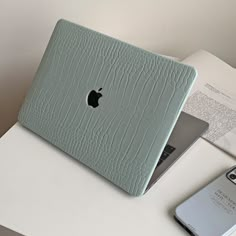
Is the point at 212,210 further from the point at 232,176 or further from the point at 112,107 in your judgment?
the point at 112,107

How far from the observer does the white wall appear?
1.05 metres

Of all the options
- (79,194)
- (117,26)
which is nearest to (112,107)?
(79,194)

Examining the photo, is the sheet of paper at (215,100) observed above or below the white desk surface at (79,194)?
above

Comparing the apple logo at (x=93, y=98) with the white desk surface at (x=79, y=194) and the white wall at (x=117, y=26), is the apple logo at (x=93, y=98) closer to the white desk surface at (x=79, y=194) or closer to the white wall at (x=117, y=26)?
the white desk surface at (x=79, y=194)

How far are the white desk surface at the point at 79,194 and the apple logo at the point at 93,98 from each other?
0.37 ft

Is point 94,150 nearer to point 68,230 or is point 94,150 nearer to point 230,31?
point 68,230

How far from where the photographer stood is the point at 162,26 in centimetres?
115

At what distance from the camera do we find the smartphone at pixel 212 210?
62cm

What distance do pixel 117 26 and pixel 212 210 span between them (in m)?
0.66

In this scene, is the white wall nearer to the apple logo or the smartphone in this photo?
the apple logo

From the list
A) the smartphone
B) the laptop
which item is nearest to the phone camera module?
the smartphone

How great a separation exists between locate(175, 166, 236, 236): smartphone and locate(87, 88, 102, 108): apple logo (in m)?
0.24

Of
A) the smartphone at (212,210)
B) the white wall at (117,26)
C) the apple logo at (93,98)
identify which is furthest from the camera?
the white wall at (117,26)

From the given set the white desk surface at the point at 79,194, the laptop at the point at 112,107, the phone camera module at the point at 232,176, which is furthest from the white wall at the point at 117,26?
the phone camera module at the point at 232,176
